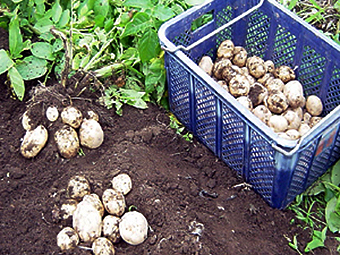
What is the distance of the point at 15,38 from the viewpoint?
239 centimetres

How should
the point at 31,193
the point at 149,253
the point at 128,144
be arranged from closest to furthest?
the point at 149,253 < the point at 31,193 < the point at 128,144

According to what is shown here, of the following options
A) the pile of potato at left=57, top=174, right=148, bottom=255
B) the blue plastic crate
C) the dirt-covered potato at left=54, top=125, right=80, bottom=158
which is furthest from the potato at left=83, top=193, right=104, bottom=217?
the blue plastic crate

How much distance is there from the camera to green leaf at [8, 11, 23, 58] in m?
2.38

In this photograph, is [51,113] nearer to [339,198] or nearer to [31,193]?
[31,193]

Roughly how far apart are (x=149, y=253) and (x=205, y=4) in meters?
1.31

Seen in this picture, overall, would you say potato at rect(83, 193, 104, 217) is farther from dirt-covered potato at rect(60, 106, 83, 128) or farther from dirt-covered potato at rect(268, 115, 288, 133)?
dirt-covered potato at rect(268, 115, 288, 133)

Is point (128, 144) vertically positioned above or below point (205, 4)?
below

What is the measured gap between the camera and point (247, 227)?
2.16 m

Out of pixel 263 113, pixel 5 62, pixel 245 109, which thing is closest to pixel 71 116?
pixel 5 62

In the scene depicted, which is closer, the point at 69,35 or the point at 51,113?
the point at 51,113

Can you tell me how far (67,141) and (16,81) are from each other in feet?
1.52

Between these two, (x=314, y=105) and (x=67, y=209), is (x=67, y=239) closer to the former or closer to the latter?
(x=67, y=209)

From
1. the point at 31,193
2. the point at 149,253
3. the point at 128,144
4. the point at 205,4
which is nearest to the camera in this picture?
the point at 149,253

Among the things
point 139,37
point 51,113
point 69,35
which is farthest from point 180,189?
point 69,35
